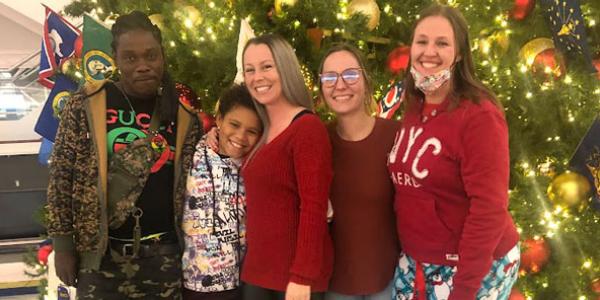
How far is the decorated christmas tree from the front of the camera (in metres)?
2.14

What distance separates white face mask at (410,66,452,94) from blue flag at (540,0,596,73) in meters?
1.10

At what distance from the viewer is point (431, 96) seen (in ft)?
4.64

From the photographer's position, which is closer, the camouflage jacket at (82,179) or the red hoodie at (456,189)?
the red hoodie at (456,189)

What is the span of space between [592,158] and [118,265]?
2071 mm

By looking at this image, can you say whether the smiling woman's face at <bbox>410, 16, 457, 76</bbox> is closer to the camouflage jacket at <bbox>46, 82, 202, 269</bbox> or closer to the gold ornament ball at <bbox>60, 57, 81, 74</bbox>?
the camouflage jacket at <bbox>46, 82, 202, 269</bbox>

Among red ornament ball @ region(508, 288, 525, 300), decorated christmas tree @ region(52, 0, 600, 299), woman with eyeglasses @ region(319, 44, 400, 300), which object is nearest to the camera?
woman with eyeglasses @ region(319, 44, 400, 300)

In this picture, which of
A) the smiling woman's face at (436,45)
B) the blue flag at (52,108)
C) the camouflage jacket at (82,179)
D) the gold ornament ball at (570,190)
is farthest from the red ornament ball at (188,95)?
the gold ornament ball at (570,190)

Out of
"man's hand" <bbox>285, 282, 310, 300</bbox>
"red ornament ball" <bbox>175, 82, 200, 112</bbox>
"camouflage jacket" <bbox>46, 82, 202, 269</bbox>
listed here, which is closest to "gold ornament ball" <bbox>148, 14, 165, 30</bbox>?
"red ornament ball" <bbox>175, 82, 200, 112</bbox>

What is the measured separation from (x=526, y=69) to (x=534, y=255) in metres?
0.91

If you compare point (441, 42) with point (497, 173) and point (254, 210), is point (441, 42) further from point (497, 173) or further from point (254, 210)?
point (254, 210)

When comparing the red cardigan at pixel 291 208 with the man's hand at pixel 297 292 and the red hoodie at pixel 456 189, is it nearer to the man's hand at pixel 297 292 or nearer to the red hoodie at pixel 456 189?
the man's hand at pixel 297 292

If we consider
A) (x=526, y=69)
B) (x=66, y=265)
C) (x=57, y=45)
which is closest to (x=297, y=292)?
(x=66, y=265)

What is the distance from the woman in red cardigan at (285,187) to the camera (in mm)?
1376

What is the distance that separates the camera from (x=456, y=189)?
4.32ft
